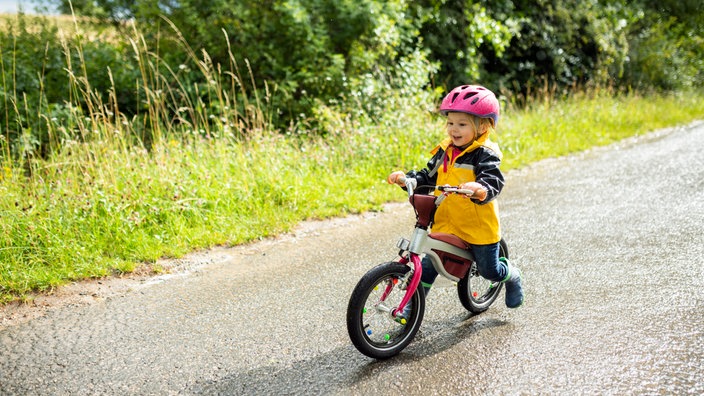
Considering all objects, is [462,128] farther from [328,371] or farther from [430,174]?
[328,371]

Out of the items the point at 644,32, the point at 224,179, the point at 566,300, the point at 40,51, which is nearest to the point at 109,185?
the point at 224,179

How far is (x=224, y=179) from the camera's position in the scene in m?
6.73

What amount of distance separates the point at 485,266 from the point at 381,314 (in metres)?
0.71

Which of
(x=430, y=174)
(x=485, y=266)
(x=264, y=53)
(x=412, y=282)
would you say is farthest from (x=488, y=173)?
(x=264, y=53)

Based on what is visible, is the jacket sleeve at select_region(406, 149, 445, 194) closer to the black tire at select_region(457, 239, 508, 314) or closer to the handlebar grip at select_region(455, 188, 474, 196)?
the handlebar grip at select_region(455, 188, 474, 196)

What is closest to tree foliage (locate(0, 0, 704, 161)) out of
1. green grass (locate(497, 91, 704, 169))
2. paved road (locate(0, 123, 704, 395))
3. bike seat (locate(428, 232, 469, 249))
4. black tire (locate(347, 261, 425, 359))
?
green grass (locate(497, 91, 704, 169))

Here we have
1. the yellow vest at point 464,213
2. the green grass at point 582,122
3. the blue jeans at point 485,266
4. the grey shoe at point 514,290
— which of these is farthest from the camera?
the green grass at point 582,122

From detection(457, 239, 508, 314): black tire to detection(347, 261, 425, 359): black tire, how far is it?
18.3 inches

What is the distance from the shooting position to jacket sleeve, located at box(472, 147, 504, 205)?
3.46 m

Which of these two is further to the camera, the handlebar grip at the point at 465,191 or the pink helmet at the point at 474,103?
the pink helmet at the point at 474,103

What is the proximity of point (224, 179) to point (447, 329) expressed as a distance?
136 inches

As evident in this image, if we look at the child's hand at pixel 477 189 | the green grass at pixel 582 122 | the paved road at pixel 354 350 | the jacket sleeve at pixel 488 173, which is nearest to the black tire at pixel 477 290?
the paved road at pixel 354 350

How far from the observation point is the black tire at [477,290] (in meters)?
4.15

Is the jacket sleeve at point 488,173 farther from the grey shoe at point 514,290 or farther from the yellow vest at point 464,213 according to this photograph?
the grey shoe at point 514,290
